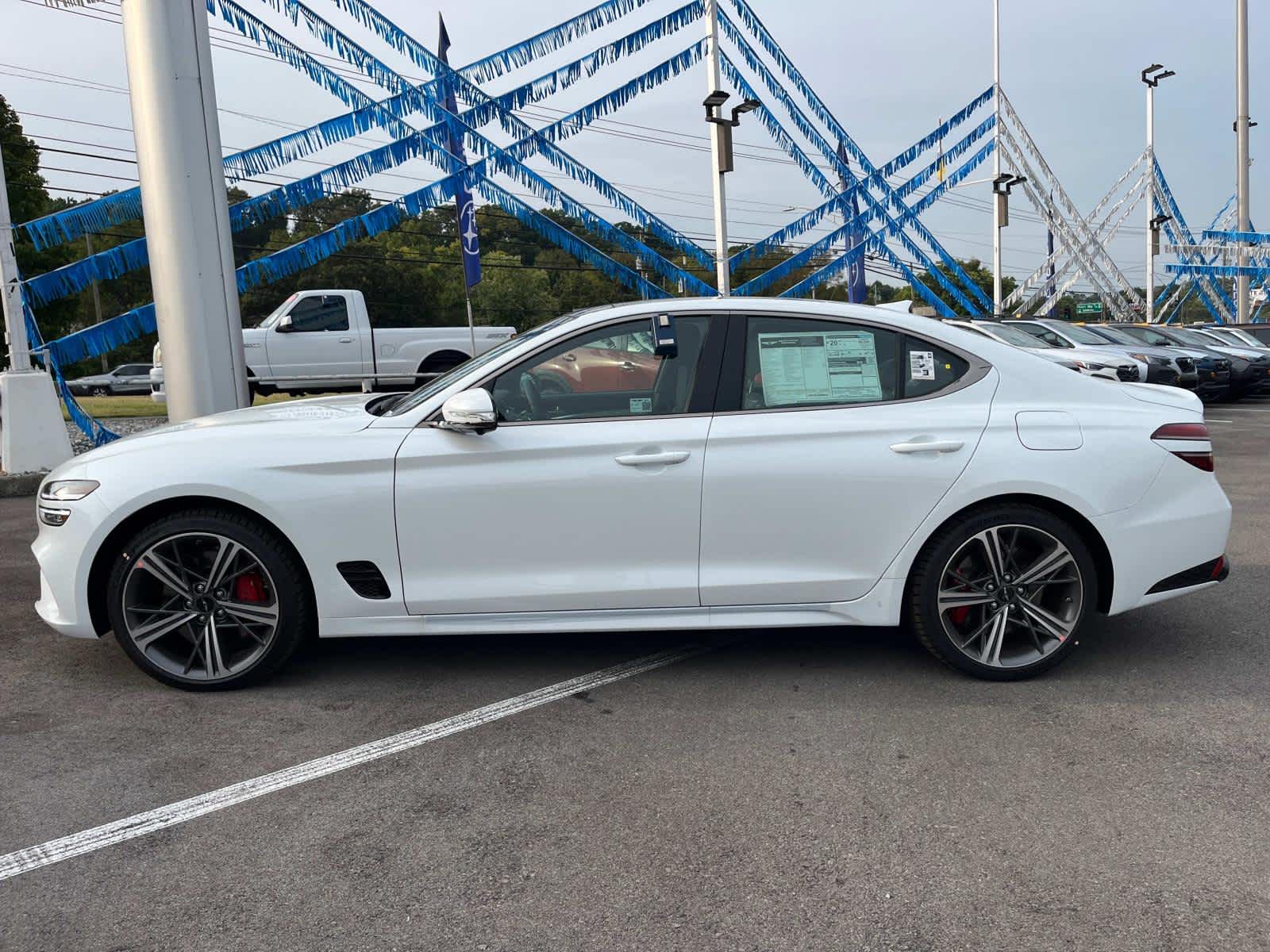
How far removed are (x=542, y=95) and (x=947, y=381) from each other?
1591 centimetres

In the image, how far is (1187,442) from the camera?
432 centimetres

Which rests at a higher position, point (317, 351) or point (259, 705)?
point (317, 351)

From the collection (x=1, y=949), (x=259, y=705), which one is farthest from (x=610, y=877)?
(x=259, y=705)

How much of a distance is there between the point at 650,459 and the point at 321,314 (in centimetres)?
1566

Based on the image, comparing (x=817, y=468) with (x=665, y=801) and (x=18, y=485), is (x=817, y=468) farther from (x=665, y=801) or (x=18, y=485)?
(x=18, y=485)

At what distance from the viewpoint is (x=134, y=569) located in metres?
4.13

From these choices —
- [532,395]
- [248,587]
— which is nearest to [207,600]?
[248,587]

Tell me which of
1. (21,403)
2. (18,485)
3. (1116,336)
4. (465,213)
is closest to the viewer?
(18,485)

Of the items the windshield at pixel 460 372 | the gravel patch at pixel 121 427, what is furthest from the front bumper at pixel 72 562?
the gravel patch at pixel 121 427

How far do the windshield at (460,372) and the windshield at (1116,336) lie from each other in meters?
17.2

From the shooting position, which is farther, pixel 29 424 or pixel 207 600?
pixel 29 424

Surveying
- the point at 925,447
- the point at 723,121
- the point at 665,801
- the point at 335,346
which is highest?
the point at 723,121

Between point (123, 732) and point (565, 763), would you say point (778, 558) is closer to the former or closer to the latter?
point (565, 763)

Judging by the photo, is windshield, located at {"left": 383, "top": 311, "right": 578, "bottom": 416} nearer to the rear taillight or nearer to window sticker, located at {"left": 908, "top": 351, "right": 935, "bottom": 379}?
window sticker, located at {"left": 908, "top": 351, "right": 935, "bottom": 379}
